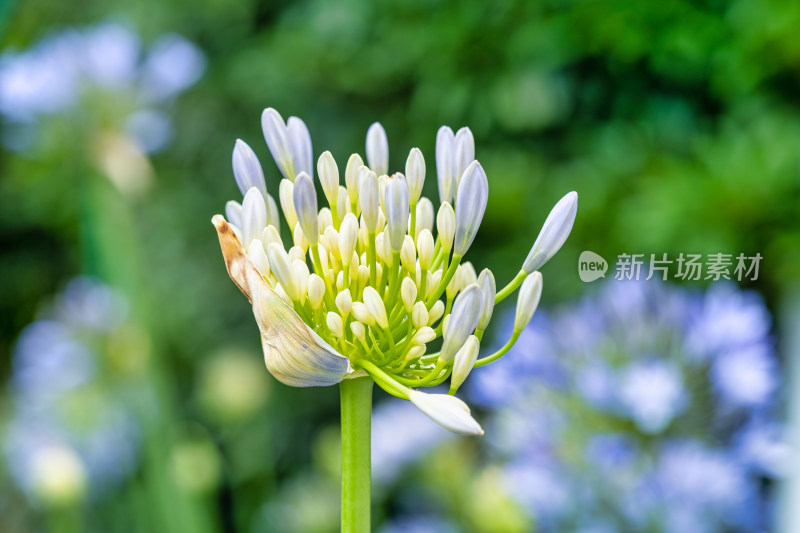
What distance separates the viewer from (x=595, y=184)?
109 centimetres

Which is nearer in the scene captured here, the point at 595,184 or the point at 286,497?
the point at 595,184

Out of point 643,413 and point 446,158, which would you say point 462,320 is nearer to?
point 446,158

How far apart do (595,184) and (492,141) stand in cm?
22

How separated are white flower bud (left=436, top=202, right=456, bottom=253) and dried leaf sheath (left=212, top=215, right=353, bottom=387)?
0.19 ft

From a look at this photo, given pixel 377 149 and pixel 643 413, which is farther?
pixel 643 413

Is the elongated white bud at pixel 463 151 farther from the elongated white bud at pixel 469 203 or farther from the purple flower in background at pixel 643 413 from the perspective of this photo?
the purple flower in background at pixel 643 413

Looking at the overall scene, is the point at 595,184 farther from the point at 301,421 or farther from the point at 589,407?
the point at 301,421

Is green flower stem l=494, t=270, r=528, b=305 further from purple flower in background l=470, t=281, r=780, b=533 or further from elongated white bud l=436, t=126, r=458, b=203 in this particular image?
purple flower in background l=470, t=281, r=780, b=533

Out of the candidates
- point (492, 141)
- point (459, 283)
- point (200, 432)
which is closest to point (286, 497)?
point (200, 432)

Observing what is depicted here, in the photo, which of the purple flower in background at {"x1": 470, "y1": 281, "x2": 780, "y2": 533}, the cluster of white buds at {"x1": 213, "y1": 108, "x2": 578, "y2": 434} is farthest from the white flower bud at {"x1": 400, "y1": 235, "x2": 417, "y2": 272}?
the purple flower in background at {"x1": 470, "y1": 281, "x2": 780, "y2": 533}

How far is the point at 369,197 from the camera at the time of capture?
23 centimetres

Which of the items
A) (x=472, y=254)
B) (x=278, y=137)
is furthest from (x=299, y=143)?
(x=472, y=254)

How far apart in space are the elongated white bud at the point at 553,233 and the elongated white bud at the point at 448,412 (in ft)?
0.21

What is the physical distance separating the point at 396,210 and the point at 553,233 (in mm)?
55
